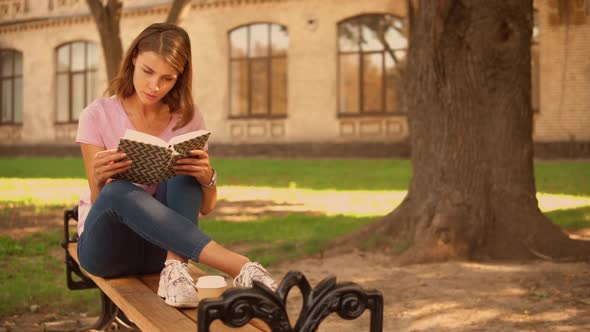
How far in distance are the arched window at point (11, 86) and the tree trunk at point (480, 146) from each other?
89.4 feet

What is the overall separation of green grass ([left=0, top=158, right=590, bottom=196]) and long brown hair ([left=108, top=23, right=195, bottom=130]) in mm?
8740

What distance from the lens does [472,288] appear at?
5.05 m

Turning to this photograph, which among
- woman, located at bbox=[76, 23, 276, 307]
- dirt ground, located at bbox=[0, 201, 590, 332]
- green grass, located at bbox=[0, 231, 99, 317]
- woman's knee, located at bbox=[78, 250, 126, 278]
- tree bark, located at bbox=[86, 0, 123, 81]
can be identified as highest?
tree bark, located at bbox=[86, 0, 123, 81]

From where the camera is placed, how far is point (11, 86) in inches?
1207

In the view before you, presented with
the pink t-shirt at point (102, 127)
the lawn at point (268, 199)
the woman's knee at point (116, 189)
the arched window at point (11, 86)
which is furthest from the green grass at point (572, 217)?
the arched window at point (11, 86)

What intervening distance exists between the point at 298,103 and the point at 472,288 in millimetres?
19312

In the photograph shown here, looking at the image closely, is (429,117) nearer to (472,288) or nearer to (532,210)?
(532,210)

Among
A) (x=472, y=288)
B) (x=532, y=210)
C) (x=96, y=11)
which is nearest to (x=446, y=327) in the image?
(x=472, y=288)

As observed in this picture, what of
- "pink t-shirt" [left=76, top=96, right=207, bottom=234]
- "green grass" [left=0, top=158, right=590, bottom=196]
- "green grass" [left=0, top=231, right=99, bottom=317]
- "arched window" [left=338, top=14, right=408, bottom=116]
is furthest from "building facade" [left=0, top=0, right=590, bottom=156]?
"pink t-shirt" [left=76, top=96, right=207, bottom=234]

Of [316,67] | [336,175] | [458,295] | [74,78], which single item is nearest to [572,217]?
[458,295]

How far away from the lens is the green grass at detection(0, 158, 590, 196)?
1263 cm

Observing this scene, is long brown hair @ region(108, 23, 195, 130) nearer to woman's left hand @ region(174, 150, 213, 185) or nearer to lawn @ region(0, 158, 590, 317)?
woman's left hand @ region(174, 150, 213, 185)

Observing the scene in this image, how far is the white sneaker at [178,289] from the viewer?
8.11 ft

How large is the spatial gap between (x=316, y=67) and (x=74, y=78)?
10.6 metres
